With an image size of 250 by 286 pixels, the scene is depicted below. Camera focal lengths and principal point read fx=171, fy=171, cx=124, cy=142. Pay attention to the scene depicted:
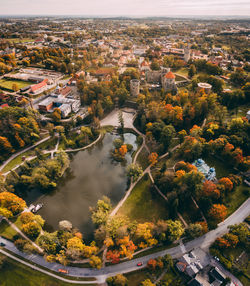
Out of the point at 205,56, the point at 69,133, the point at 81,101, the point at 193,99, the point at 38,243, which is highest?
the point at 205,56


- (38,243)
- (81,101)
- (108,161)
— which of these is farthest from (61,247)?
(81,101)

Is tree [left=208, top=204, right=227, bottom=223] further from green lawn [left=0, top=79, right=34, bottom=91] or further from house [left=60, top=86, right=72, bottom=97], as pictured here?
green lawn [left=0, top=79, right=34, bottom=91]

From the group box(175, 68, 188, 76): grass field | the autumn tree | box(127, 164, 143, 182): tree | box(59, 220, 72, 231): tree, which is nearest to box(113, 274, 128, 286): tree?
the autumn tree

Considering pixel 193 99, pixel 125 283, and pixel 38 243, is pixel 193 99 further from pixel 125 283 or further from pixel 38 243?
pixel 38 243

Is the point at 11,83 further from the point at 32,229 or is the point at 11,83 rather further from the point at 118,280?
the point at 118,280

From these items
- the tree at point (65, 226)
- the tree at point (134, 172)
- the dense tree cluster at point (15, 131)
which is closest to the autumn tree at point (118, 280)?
the tree at point (65, 226)

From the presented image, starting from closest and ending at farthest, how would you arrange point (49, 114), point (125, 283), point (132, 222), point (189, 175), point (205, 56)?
point (125, 283)
point (132, 222)
point (189, 175)
point (49, 114)
point (205, 56)
